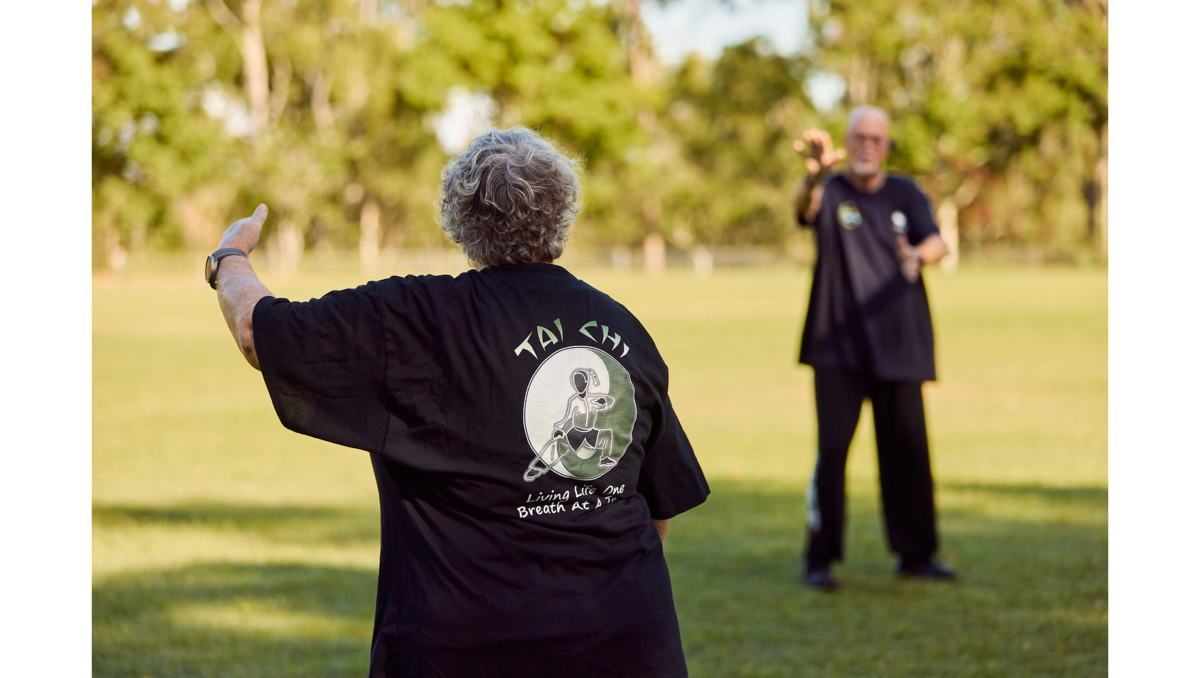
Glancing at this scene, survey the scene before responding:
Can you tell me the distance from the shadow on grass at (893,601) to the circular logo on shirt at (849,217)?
70.4 inches

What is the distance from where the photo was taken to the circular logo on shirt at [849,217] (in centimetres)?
548

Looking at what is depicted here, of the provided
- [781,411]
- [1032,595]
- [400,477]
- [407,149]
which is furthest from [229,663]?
[407,149]

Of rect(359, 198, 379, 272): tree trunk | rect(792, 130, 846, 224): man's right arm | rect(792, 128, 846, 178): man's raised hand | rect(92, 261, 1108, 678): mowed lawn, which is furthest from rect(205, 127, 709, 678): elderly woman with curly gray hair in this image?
rect(359, 198, 379, 272): tree trunk

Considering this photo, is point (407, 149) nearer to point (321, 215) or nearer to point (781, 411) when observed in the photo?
Answer: point (321, 215)

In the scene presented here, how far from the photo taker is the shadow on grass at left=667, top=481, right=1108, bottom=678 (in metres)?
4.26

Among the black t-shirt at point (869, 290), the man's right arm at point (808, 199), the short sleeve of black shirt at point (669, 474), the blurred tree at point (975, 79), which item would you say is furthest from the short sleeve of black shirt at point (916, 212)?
the blurred tree at point (975, 79)

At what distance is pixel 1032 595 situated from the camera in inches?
198

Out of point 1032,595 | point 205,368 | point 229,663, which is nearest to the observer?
point 229,663

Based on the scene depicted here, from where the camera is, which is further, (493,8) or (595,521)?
(493,8)

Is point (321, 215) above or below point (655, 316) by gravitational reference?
above

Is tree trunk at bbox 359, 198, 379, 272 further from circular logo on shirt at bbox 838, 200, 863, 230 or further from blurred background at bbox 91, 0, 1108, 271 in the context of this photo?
circular logo on shirt at bbox 838, 200, 863, 230

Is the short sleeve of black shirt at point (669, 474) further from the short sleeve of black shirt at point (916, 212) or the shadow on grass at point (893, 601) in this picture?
the short sleeve of black shirt at point (916, 212)

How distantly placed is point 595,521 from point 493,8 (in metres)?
54.0

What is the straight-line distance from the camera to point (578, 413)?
215 centimetres
